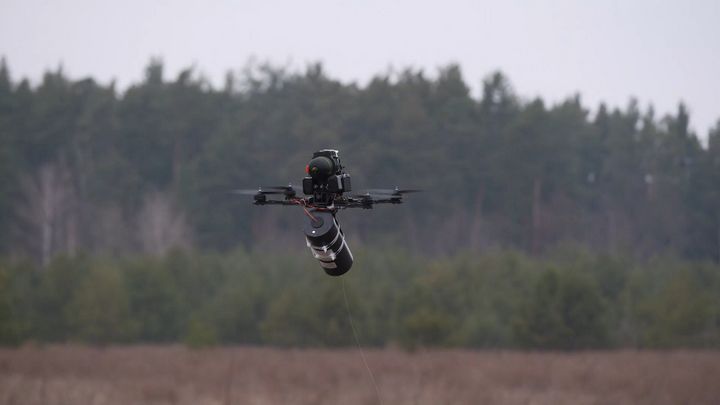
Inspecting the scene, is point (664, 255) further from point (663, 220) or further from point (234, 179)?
point (234, 179)

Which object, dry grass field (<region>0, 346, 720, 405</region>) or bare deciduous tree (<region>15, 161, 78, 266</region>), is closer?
dry grass field (<region>0, 346, 720, 405</region>)

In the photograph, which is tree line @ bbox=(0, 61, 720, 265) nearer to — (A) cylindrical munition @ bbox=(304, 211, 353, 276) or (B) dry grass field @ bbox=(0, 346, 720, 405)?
(B) dry grass field @ bbox=(0, 346, 720, 405)

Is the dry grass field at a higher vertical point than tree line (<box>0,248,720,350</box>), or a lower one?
lower

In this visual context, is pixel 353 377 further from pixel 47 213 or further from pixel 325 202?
pixel 325 202

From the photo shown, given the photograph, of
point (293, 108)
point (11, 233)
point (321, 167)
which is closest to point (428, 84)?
point (293, 108)

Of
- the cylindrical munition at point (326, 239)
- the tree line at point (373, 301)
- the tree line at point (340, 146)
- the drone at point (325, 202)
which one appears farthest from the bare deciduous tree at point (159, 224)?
the cylindrical munition at point (326, 239)

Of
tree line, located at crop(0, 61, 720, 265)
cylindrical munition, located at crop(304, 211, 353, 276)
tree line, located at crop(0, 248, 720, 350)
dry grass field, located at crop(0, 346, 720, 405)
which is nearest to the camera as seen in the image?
cylindrical munition, located at crop(304, 211, 353, 276)

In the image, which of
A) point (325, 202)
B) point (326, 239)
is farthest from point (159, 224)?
point (326, 239)

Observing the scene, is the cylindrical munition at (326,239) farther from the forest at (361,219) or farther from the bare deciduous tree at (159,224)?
the bare deciduous tree at (159,224)

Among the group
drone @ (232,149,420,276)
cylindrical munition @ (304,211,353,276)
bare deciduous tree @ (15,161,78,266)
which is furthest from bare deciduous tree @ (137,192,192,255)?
cylindrical munition @ (304,211,353,276)

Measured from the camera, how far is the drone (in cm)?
1112

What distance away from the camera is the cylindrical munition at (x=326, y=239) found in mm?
11086

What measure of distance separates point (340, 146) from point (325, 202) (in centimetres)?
3822

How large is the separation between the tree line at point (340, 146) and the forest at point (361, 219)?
132 millimetres
